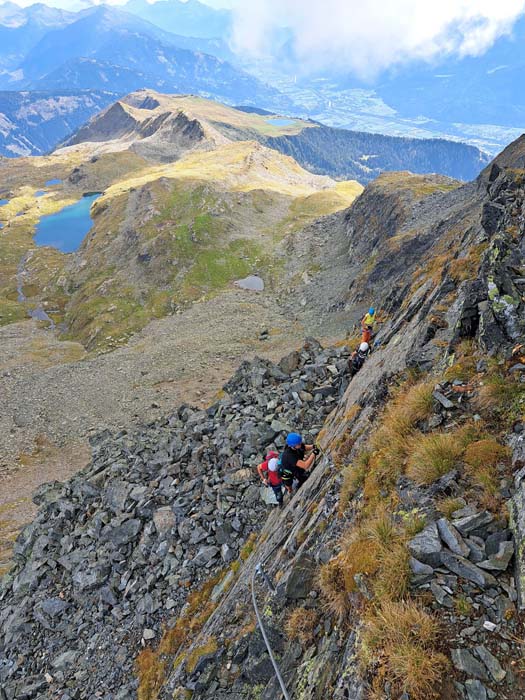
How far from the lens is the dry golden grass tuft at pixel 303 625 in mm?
9328

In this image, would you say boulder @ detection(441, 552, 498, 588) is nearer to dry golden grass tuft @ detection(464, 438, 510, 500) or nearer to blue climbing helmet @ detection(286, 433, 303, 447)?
dry golden grass tuft @ detection(464, 438, 510, 500)

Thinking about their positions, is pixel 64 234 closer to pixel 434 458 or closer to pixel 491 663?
pixel 434 458

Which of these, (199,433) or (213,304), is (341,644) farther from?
(213,304)

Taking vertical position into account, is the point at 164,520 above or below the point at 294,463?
below

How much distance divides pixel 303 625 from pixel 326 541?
1972mm

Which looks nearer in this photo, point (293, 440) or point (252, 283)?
point (293, 440)

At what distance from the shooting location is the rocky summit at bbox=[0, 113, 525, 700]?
23.9 feet

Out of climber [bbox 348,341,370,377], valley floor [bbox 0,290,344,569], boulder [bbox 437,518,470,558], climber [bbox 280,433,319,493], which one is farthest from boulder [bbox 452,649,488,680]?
valley floor [bbox 0,290,344,569]

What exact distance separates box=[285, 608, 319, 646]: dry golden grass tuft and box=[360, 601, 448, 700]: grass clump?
215 centimetres

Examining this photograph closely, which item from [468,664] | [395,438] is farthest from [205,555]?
[468,664]

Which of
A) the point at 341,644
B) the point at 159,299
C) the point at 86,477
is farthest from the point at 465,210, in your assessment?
the point at 159,299

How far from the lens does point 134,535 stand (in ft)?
68.7

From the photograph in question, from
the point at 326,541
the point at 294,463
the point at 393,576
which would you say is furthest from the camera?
the point at 294,463

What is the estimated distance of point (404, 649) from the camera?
671 centimetres
